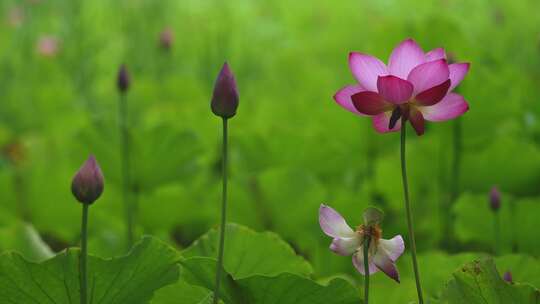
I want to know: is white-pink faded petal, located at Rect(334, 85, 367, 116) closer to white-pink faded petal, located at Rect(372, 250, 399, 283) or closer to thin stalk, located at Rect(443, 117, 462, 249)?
white-pink faded petal, located at Rect(372, 250, 399, 283)

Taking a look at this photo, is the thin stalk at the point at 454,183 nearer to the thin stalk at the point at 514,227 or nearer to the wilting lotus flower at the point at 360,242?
the thin stalk at the point at 514,227

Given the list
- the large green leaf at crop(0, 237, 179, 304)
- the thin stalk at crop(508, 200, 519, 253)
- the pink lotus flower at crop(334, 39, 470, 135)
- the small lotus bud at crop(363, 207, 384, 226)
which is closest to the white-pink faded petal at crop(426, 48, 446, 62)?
the pink lotus flower at crop(334, 39, 470, 135)

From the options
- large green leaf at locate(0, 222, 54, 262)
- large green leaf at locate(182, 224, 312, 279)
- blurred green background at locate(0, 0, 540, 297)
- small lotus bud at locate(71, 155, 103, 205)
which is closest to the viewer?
small lotus bud at locate(71, 155, 103, 205)

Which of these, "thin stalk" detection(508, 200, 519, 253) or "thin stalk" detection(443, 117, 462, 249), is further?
"thin stalk" detection(443, 117, 462, 249)

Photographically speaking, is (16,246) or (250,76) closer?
(16,246)

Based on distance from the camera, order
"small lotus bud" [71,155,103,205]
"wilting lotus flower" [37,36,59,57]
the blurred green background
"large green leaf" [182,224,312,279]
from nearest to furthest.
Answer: "small lotus bud" [71,155,103,205], "large green leaf" [182,224,312,279], the blurred green background, "wilting lotus flower" [37,36,59,57]

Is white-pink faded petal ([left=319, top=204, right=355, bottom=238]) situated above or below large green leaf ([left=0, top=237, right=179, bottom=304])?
above

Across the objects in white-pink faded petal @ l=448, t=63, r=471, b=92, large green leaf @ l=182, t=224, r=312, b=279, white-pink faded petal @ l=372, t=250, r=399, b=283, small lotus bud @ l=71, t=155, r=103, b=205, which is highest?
white-pink faded petal @ l=448, t=63, r=471, b=92

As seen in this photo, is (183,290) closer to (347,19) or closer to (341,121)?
(341,121)

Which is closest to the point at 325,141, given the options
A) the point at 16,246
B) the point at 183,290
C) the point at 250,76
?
the point at 16,246
